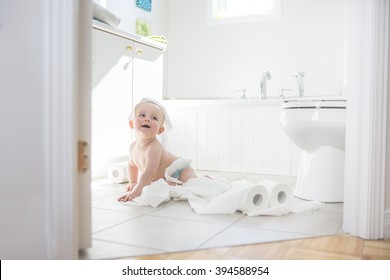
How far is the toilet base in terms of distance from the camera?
1820mm

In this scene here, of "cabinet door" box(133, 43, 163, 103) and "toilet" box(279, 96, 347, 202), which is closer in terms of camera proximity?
"toilet" box(279, 96, 347, 202)

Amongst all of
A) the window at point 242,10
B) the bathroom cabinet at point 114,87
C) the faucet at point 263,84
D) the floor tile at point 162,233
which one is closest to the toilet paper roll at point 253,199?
the floor tile at point 162,233

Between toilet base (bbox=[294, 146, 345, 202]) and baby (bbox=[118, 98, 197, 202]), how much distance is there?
1.98 feet

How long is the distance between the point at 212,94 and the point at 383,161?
8.41 feet

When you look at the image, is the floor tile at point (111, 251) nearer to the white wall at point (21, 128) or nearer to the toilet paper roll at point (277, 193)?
the white wall at point (21, 128)

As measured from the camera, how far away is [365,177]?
1234 mm

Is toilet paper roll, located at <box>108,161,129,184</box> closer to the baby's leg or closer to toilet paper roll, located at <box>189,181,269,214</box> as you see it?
the baby's leg

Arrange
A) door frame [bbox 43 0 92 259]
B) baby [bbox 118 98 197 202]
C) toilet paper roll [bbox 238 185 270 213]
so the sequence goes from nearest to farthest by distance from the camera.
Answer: door frame [bbox 43 0 92 259]
toilet paper roll [bbox 238 185 270 213]
baby [bbox 118 98 197 202]

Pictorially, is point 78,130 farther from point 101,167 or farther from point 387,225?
point 101,167

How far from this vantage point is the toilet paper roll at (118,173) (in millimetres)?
2295

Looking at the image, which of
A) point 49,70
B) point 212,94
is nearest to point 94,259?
point 49,70

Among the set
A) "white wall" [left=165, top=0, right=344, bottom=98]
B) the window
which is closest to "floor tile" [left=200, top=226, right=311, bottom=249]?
"white wall" [left=165, top=0, right=344, bottom=98]

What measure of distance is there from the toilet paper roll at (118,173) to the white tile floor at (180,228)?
527 mm
